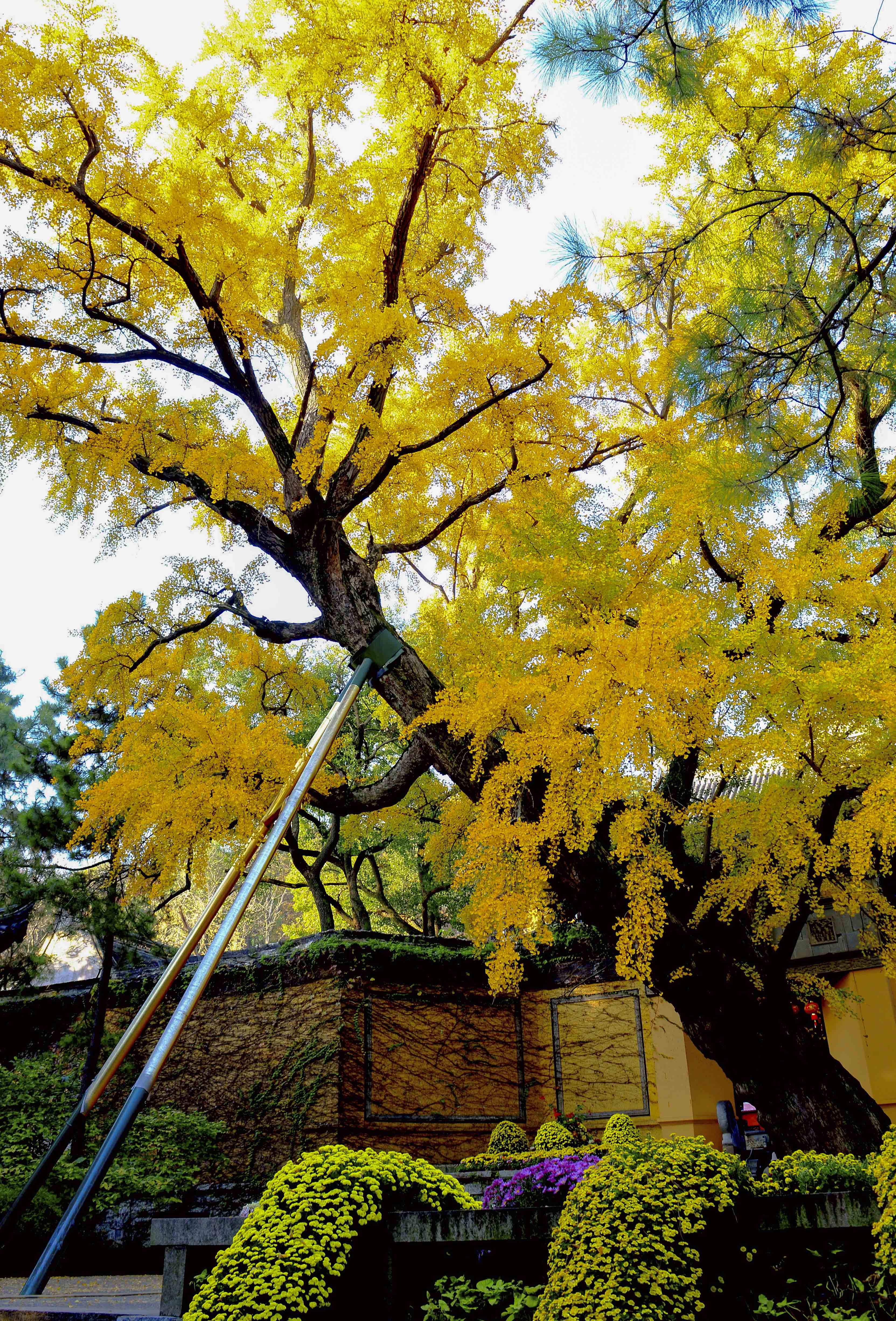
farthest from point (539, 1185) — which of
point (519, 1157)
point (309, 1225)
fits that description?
point (519, 1157)

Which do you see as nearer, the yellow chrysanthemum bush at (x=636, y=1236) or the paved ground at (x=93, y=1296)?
the yellow chrysanthemum bush at (x=636, y=1236)

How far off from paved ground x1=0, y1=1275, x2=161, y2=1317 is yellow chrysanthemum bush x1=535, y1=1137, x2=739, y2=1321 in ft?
7.11

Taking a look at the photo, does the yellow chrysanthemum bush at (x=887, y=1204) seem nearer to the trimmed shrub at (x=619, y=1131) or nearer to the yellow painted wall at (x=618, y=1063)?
the trimmed shrub at (x=619, y=1131)

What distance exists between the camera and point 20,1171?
6.96 m

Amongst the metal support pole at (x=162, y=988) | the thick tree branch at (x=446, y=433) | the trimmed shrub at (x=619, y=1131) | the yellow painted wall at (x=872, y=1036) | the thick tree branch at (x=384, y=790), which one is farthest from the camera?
the yellow painted wall at (x=872, y=1036)

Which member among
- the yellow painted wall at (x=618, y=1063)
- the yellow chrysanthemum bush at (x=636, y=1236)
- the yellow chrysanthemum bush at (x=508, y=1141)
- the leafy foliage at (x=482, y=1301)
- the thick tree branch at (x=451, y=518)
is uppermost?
the thick tree branch at (x=451, y=518)

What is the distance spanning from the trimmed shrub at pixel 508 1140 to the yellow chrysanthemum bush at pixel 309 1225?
14.1 feet

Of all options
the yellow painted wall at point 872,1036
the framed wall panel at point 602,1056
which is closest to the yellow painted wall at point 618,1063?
the framed wall panel at point 602,1056

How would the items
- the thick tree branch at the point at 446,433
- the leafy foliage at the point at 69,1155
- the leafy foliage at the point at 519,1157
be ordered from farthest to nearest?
the leafy foliage at the point at 69,1155 → the thick tree branch at the point at 446,433 → the leafy foliage at the point at 519,1157

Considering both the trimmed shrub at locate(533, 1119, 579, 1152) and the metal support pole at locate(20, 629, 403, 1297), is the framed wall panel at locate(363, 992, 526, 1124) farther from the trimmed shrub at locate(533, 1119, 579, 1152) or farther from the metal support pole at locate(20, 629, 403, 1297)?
the metal support pole at locate(20, 629, 403, 1297)

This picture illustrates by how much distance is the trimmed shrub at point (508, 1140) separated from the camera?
26.1 ft

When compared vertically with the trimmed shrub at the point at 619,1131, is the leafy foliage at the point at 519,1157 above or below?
below

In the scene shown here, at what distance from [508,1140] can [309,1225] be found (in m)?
5.10

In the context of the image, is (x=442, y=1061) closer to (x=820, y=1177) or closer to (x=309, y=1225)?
(x=820, y=1177)
